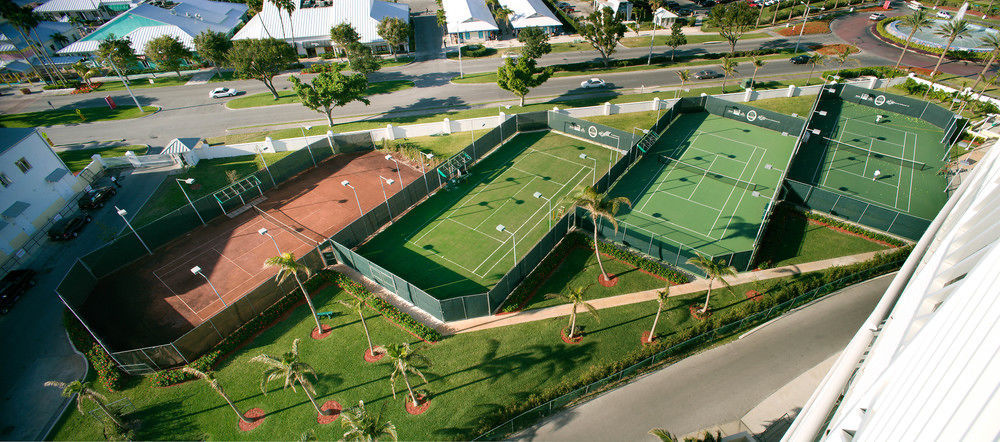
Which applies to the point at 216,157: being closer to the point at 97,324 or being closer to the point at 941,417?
the point at 97,324

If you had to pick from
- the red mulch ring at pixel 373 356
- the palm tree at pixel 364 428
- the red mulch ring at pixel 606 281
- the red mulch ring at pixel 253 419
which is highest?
the palm tree at pixel 364 428

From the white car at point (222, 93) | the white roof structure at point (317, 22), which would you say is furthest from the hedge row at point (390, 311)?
the white roof structure at point (317, 22)

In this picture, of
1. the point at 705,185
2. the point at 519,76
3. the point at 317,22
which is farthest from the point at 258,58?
the point at 705,185

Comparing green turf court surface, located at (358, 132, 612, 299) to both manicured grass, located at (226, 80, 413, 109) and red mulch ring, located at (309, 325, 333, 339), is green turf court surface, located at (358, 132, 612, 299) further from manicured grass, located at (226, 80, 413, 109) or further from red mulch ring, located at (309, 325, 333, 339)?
manicured grass, located at (226, 80, 413, 109)

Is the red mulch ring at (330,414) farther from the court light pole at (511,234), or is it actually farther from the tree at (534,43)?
the tree at (534,43)

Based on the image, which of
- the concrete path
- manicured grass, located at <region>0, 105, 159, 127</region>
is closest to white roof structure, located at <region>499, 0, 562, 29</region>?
manicured grass, located at <region>0, 105, 159, 127</region>

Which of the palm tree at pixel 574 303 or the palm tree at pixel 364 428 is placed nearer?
the palm tree at pixel 364 428
